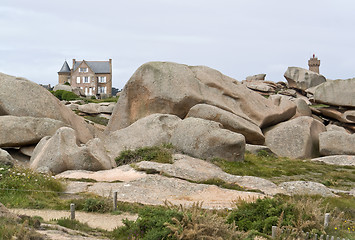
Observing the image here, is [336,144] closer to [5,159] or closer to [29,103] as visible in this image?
[29,103]

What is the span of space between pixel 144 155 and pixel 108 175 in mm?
3923

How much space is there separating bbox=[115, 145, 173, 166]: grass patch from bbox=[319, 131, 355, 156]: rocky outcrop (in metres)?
13.1

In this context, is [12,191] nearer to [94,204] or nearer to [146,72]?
[94,204]

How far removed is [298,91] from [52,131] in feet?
178

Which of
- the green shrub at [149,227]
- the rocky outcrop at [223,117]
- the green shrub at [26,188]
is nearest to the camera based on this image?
the green shrub at [149,227]

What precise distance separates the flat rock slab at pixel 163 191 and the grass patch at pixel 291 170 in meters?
4.64

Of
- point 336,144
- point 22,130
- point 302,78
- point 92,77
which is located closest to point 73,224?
point 22,130

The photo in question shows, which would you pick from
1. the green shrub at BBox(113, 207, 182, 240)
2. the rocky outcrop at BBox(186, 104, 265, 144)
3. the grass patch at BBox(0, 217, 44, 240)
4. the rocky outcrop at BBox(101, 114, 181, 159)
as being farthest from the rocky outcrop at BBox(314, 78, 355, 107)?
the grass patch at BBox(0, 217, 44, 240)

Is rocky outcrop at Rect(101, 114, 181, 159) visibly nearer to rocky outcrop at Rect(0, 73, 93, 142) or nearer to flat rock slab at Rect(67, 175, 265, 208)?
rocky outcrop at Rect(0, 73, 93, 142)

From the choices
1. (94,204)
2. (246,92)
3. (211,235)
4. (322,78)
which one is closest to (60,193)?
(94,204)

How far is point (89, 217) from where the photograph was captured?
50.1ft

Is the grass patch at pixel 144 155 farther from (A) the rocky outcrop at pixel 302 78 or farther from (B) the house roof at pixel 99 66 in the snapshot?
(B) the house roof at pixel 99 66

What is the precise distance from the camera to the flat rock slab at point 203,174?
2147cm

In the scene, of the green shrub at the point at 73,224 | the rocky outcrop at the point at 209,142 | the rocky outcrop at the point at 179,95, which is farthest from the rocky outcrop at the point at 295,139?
the green shrub at the point at 73,224
